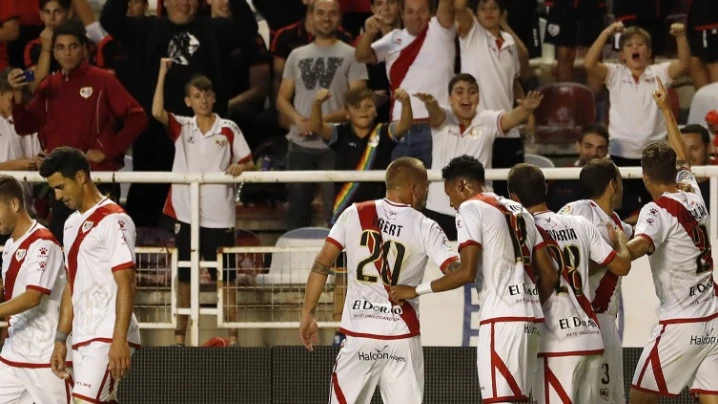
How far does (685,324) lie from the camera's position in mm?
9734

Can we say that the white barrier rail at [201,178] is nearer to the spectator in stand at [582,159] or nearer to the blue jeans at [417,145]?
the blue jeans at [417,145]

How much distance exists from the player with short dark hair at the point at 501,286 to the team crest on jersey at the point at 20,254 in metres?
2.44

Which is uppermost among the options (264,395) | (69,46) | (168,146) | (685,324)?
(69,46)

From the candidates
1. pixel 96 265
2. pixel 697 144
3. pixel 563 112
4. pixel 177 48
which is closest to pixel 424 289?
pixel 96 265

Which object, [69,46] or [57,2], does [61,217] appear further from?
[57,2]

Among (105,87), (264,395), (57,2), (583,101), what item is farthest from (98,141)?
(583,101)

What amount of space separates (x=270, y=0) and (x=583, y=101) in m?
3.26

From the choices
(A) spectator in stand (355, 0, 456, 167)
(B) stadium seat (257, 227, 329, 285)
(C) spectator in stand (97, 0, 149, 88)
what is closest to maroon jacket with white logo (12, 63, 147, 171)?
(C) spectator in stand (97, 0, 149, 88)

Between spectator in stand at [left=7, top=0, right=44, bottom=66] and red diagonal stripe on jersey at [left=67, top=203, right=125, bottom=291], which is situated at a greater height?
spectator in stand at [left=7, top=0, right=44, bottom=66]

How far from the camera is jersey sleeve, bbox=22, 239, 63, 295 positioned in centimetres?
921

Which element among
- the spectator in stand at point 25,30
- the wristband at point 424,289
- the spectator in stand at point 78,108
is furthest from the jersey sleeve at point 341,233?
the spectator in stand at point 25,30

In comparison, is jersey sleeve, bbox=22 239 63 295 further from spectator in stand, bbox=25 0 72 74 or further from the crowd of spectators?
spectator in stand, bbox=25 0 72 74

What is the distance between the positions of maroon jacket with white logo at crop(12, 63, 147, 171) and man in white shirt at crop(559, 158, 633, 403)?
440 centimetres

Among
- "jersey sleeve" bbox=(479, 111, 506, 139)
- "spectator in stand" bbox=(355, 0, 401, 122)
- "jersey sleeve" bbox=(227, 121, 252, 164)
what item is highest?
"spectator in stand" bbox=(355, 0, 401, 122)
